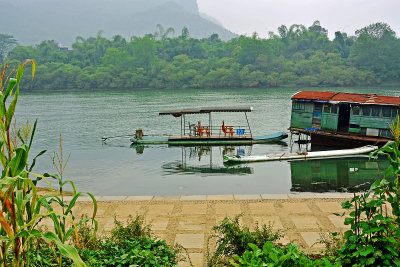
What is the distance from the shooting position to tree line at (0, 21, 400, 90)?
8175cm

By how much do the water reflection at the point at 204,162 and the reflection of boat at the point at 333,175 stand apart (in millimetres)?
2624

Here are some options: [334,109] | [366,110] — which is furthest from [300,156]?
[366,110]

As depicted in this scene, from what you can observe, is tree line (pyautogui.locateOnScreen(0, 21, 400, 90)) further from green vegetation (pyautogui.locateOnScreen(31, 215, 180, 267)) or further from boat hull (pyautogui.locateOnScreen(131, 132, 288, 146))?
green vegetation (pyautogui.locateOnScreen(31, 215, 180, 267))

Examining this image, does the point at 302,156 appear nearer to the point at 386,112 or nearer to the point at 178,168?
the point at 386,112

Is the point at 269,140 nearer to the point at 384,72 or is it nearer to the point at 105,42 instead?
the point at 384,72

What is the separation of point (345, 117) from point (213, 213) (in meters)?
17.4

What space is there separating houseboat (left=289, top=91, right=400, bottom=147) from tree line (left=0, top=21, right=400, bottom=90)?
194ft

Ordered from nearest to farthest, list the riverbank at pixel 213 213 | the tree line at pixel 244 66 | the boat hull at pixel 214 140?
the riverbank at pixel 213 213
the boat hull at pixel 214 140
the tree line at pixel 244 66

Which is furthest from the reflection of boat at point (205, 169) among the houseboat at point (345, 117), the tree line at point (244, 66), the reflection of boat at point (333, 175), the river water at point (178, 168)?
the tree line at point (244, 66)

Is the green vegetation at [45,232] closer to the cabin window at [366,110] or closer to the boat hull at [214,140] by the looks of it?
the cabin window at [366,110]

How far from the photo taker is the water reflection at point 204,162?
62.0 feet

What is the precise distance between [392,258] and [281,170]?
14198mm

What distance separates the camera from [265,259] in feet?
14.1

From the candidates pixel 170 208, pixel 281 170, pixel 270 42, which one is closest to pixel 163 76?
pixel 270 42
